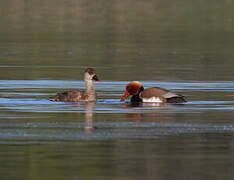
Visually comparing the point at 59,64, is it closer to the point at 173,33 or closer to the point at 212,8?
the point at 173,33

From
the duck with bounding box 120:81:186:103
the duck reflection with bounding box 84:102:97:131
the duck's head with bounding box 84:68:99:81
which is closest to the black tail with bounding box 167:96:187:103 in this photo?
the duck with bounding box 120:81:186:103

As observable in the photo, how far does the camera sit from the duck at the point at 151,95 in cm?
2130

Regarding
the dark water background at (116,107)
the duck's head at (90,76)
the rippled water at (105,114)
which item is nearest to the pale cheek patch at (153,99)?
the rippled water at (105,114)

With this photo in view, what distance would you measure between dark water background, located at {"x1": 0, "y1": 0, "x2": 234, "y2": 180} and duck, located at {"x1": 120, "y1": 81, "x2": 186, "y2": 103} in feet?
0.86

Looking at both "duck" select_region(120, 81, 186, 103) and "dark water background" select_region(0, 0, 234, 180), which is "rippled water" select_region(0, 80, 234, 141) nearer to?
"dark water background" select_region(0, 0, 234, 180)

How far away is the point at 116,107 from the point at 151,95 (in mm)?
1283

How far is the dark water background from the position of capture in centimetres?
1399

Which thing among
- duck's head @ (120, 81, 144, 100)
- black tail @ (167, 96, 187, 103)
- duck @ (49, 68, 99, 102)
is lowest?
black tail @ (167, 96, 187, 103)

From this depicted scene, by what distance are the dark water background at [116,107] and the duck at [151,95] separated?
0.86 feet

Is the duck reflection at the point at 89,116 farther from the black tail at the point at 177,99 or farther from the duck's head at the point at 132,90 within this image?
the black tail at the point at 177,99

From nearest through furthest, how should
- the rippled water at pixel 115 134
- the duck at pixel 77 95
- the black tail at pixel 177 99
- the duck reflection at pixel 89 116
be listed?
1. the rippled water at pixel 115 134
2. the duck reflection at pixel 89 116
3. the black tail at pixel 177 99
4. the duck at pixel 77 95

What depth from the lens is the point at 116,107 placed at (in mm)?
20578

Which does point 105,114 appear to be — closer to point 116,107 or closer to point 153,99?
point 116,107

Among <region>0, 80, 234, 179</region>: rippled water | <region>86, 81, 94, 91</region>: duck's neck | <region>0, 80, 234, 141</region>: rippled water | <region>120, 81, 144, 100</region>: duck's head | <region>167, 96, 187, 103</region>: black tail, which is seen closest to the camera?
<region>0, 80, 234, 179</region>: rippled water
